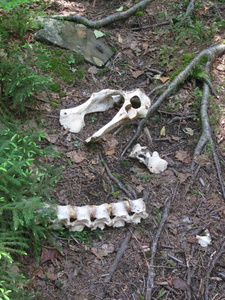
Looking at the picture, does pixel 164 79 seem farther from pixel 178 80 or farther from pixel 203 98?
pixel 203 98

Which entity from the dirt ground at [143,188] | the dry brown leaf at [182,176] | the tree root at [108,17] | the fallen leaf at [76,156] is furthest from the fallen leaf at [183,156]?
the tree root at [108,17]

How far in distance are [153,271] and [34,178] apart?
1361mm

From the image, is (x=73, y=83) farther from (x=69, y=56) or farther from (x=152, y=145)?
(x=152, y=145)

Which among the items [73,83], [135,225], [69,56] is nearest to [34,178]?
[135,225]

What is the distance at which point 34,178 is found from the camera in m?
2.99

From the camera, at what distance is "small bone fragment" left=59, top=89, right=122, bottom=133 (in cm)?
425

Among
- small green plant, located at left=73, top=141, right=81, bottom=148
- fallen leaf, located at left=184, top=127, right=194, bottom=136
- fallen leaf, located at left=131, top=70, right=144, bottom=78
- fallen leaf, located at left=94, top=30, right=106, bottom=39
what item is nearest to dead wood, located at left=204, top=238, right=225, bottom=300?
fallen leaf, located at left=184, top=127, right=194, bottom=136

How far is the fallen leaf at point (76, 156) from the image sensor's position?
13.0 ft

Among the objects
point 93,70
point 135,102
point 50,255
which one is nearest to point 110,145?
point 135,102

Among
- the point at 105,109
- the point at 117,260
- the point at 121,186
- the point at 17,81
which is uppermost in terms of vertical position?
the point at 17,81

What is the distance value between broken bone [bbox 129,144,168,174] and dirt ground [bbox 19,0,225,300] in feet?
0.22

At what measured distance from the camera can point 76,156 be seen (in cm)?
399

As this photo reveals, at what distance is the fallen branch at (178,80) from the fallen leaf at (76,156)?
49cm

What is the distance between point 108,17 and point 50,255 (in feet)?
13.9
